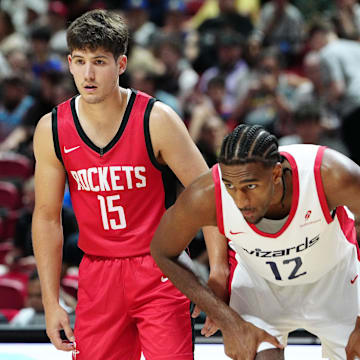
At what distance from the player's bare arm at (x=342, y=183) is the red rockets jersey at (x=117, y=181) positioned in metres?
0.75

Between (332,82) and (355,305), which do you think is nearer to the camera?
(355,305)

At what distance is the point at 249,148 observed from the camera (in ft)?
8.64

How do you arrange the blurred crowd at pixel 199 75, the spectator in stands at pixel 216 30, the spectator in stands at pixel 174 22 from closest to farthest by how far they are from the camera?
the blurred crowd at pixel 199 75 → the spectator in stands at pixel 216 30 → the spectator in stands at pixel 174 22

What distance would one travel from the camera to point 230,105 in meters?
8.04

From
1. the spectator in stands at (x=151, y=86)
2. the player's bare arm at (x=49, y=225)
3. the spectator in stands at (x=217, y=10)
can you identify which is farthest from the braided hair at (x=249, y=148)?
the spectator in stands at (x=217, y=10)

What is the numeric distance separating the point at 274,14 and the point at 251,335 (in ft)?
21.7

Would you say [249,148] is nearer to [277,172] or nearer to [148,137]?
[277,172]

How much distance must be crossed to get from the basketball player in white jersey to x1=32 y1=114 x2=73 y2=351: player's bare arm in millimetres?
520

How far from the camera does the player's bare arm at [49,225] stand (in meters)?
3.17

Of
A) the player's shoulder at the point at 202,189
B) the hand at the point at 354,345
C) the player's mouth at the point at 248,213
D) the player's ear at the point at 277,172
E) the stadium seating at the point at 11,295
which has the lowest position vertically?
the stadium seating at the point at 11,295

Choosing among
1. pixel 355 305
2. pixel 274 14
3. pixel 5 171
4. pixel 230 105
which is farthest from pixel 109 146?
pixel 274 14

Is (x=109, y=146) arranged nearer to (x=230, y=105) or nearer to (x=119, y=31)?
(x=119, y=31)

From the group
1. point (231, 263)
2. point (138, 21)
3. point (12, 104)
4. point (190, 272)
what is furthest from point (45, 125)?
point (138, 21)

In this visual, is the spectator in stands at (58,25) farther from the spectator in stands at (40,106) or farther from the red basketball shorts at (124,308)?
the red basketball shorts at (124,308)
